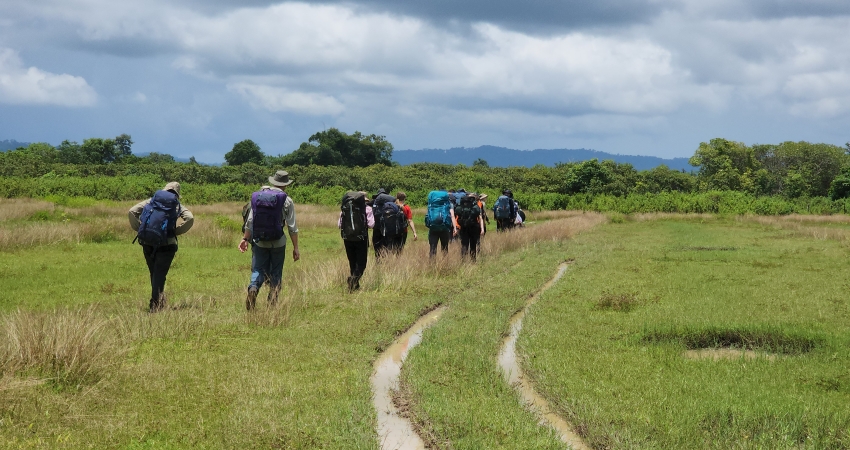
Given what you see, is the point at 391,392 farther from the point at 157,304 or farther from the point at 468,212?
the point at 468,212

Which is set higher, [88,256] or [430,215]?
[430,215]

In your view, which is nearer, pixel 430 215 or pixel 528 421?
pixel 528 421

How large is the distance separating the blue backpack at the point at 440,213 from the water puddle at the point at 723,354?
26.2 ft

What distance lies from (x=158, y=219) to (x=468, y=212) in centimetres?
818

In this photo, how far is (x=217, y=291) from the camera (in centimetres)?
1262

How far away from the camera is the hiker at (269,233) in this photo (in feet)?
30.9

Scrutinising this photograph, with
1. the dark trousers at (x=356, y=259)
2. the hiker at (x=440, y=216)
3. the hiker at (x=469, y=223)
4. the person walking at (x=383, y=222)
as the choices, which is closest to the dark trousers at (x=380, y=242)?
the person walking at (x=383, y=222)

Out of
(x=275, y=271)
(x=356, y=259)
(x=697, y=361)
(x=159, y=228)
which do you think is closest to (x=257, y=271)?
(x=275, y=271)

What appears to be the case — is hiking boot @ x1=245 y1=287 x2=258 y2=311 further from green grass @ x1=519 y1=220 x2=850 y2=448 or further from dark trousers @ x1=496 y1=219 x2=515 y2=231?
dark trousers @ x1=496 y1=219 x2=515 y2=231

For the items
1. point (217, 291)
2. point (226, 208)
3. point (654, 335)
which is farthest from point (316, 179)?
point (654, 335)

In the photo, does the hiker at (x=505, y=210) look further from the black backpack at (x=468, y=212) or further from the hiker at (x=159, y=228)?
the hiker at (x=159, y=228)

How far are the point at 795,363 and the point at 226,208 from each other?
3458cm

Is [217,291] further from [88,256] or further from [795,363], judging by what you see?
[795,363]

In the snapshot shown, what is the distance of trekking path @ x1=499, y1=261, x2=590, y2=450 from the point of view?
5.73 m
